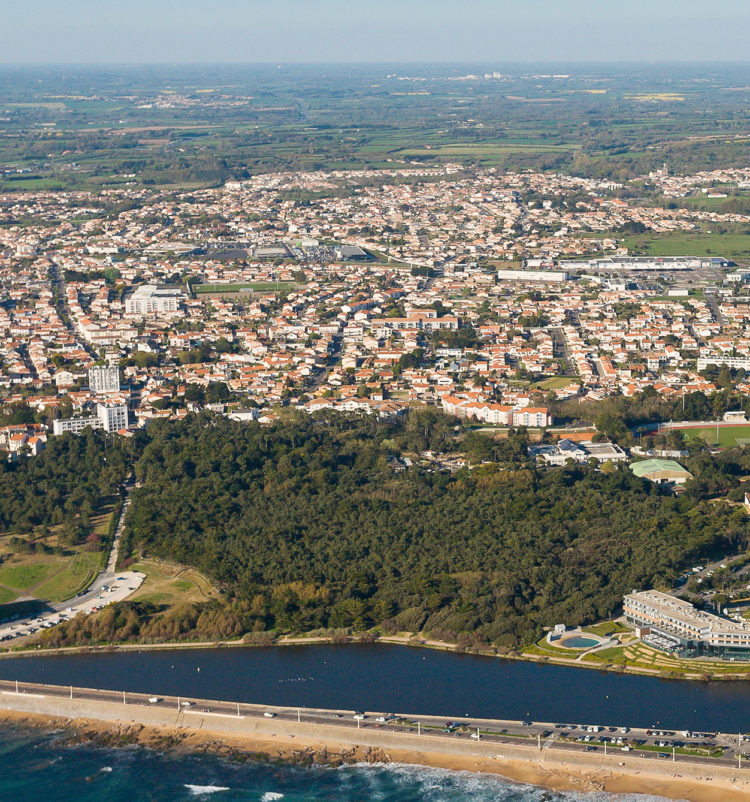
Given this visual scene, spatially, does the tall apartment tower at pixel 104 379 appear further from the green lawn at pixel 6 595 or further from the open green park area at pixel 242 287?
the open green park area at pixel 242 287

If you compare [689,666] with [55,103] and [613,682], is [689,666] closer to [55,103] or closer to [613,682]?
[613,682]

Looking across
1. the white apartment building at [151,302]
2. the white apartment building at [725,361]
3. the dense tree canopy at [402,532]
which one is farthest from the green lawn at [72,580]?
the white apartment building at [151,302]

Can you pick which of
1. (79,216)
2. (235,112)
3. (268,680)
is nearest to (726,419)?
(268,680)

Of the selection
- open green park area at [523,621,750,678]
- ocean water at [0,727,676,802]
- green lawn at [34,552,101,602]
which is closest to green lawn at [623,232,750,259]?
green lawn at [34,552,101,602]

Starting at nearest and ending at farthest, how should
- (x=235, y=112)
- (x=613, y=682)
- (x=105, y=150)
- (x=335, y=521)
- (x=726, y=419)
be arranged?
(x=613, y=682) → (x=335, y=521) → (x=726, y=419) → (x=105, y=150) → (x=235, y=112)

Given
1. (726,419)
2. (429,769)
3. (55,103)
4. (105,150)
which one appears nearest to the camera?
(429,769)

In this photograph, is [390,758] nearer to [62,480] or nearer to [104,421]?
[62,480]

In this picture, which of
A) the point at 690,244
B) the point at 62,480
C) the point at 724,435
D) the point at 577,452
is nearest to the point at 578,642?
the point at 577,452
